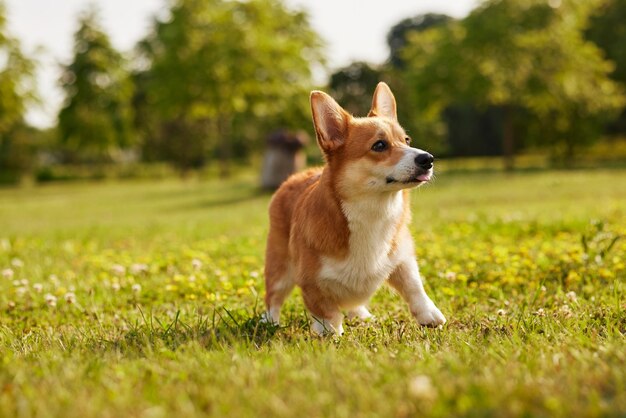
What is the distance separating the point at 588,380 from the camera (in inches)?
91.2

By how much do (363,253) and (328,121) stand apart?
2.75ft

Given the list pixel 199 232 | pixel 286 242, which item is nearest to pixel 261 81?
pixel 199 232

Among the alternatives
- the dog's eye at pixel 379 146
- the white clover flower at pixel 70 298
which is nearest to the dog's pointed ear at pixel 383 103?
the dog's eye at pixel 379 146

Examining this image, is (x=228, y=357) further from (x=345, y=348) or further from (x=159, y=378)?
(x=345, y=348)

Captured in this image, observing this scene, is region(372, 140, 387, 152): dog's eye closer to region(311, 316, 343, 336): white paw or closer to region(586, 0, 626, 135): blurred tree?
region(311, 316, 343, 336): white paw

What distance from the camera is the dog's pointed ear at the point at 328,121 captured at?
12.1 ft

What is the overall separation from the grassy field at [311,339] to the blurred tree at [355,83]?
1787 inches

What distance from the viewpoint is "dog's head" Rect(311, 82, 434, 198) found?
137 inches

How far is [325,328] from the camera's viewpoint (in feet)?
11.9

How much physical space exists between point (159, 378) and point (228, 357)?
0.40 metres

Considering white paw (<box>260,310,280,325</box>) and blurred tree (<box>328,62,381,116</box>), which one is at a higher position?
blurred tree (<box>328,62,381,116</box>)

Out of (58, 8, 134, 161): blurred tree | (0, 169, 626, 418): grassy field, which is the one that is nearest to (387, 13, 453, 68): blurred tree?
(58, 8, 134, 161): blurred tree

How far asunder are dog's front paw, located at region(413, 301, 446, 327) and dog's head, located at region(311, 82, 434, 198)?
745 mm

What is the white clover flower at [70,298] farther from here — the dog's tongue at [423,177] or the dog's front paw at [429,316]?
the dog's tongue at [423,177]
